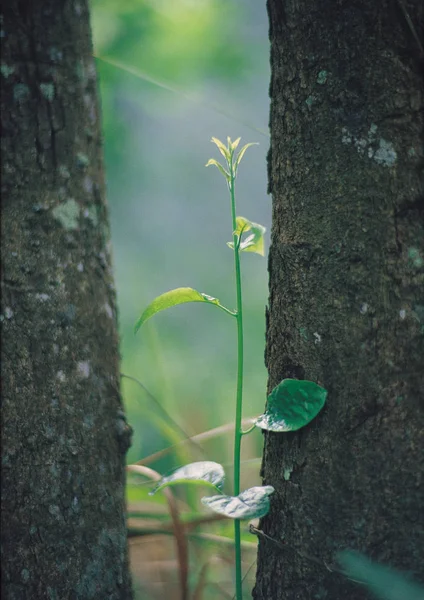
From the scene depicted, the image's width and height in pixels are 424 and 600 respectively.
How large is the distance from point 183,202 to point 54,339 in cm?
104

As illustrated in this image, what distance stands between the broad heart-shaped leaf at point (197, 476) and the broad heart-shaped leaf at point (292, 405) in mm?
84

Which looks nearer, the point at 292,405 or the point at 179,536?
the point at 292,405

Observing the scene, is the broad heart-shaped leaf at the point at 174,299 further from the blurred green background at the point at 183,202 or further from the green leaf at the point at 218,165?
the blurred green background at the point at 183,202

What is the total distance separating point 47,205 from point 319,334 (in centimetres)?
36

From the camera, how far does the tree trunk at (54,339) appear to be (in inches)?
23.4

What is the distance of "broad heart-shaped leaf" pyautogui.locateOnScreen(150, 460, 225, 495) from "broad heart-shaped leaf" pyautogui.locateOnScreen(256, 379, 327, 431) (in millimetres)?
84

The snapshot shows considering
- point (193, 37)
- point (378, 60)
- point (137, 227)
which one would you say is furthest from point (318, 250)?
point (137, 227)

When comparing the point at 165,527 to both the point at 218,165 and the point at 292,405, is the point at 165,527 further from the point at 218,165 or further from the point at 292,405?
the point at 218,165

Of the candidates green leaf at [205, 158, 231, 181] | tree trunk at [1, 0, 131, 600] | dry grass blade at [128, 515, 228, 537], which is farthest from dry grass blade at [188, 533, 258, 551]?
green leaf at [205, 158, 231, 181]

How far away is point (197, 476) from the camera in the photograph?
60cm

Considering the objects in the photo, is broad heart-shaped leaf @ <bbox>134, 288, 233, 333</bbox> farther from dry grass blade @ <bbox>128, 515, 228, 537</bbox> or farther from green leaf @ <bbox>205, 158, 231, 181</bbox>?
dry grass blade @ <bbox>128, 515, 228, 537</bbox>

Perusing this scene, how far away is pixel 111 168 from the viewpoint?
157 centimetres

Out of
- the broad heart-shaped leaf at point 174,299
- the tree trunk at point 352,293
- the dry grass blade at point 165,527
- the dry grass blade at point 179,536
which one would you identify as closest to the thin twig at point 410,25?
the tree trunk at point 352,293

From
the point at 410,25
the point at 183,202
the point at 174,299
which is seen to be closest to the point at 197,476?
the point at 174,299
